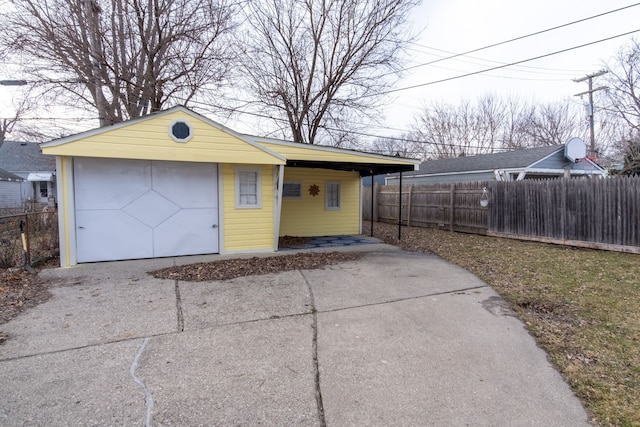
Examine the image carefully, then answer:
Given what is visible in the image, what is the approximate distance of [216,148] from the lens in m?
7.21

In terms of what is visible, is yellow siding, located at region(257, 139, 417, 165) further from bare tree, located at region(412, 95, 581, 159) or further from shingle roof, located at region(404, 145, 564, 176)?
bare tree, located at region(412, 95, 581, 159)

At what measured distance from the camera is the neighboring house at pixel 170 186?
650 centimetres

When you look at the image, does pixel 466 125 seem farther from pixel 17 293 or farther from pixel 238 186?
pixel 17 293

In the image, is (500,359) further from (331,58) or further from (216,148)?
(331,58)

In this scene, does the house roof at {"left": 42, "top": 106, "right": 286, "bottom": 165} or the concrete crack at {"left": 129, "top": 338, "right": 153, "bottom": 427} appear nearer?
the concrete crack at {"left": 129, "top": 338, "right": 153, "bottom": 427}

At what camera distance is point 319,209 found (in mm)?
11133

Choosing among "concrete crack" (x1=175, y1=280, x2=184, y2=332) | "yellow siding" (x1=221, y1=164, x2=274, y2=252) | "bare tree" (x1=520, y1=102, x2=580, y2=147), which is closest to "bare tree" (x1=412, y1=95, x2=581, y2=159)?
"bare tree" (x1=520, y1=102, x2=580, y2=147)

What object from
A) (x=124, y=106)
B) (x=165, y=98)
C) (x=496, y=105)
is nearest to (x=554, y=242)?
(x=165, y=98)

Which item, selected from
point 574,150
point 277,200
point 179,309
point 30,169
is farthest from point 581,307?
point 30,169

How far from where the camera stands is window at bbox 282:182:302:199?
1071 cm

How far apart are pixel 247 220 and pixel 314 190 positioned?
351cm

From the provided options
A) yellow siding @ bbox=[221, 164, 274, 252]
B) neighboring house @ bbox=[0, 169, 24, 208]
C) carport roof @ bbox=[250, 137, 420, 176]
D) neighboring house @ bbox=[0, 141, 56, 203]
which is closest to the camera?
yellow siding @ bbox=[221, 164, 274, 252]

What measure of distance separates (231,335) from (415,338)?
192 cm

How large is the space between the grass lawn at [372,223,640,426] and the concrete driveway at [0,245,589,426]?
0.19 m
